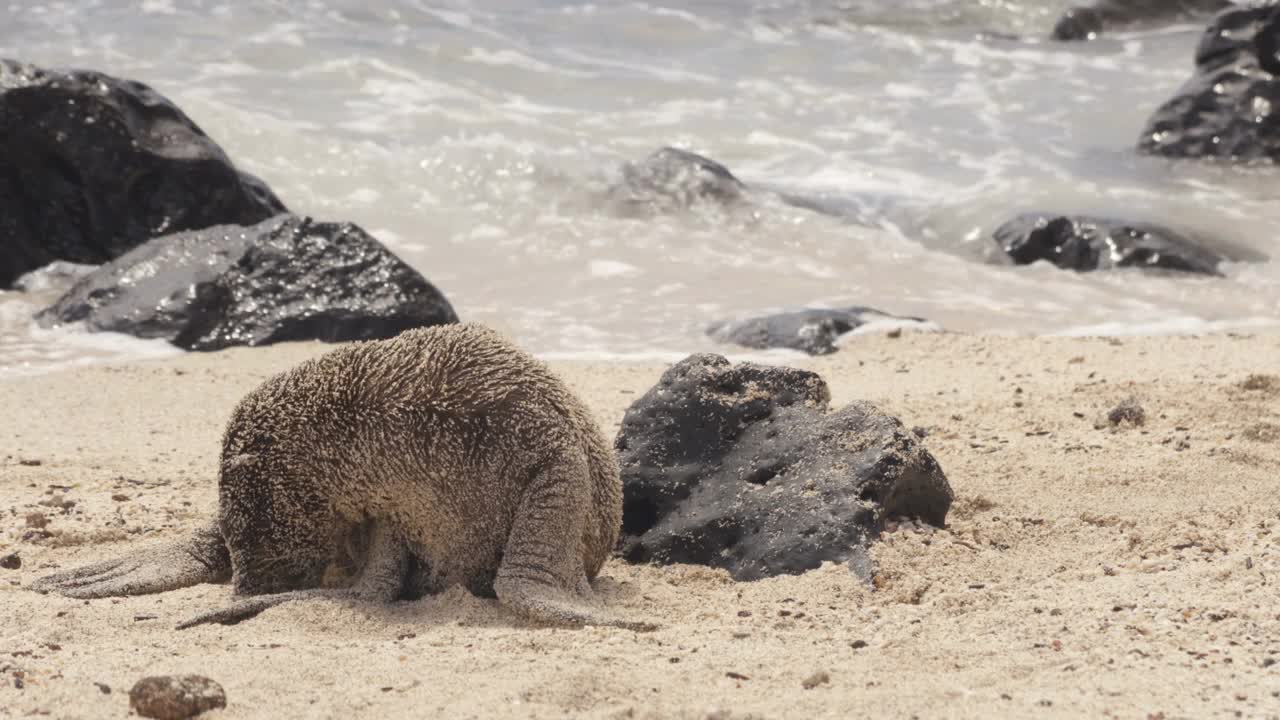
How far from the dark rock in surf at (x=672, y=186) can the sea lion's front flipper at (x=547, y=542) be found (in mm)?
8069

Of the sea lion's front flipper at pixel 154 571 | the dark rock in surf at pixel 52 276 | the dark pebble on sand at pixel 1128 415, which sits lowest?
the sea lion's front flipper at pixel 154 571

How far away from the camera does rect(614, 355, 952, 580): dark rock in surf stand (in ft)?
14.6

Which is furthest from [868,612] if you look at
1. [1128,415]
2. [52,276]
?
[52,276]

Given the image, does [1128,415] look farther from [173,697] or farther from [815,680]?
[173,697]

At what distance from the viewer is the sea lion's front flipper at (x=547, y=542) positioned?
389 cm

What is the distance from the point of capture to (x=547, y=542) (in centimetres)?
393

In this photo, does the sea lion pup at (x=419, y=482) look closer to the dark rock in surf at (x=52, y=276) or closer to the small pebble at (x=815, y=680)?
the small pebble at (x=815, y=680)

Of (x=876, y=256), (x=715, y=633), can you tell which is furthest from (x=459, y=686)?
(x=876, y=256)

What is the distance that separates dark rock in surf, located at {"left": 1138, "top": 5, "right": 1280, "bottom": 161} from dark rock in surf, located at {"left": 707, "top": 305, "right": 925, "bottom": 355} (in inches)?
264

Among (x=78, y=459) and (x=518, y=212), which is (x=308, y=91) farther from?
(x=78, y=459)

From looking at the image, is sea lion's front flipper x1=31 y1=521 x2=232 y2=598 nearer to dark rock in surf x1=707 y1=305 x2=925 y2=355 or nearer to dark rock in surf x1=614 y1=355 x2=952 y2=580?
dark rock in surf x1=614 y1=355 x2=952 y2=580

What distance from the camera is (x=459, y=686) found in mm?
3330

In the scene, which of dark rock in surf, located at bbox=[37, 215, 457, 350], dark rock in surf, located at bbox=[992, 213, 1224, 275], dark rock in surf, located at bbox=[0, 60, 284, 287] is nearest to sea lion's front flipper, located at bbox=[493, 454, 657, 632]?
dark rock in surf, located at bbox=[37, 215, 457, 350]

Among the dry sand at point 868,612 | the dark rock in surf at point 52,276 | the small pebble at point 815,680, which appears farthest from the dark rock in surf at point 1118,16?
the small pebble at point 815,680
